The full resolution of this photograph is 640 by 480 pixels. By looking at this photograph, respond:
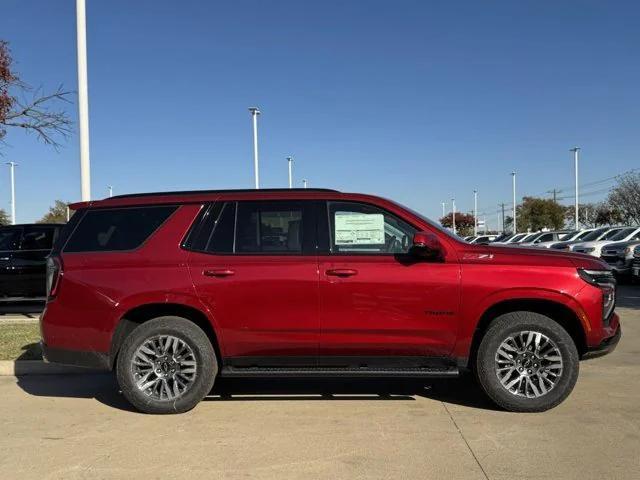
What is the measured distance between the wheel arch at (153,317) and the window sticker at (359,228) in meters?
1.46

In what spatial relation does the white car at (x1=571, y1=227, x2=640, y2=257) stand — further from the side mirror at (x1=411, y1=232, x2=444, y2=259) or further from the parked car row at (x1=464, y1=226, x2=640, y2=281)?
the side mirror at (x1=411, y1=232, x2=444, y2=259)

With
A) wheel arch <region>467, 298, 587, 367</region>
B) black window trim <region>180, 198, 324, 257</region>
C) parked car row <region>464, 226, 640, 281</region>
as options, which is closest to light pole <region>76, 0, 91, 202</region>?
black window trim <region>180, 198, 324, 257</region>

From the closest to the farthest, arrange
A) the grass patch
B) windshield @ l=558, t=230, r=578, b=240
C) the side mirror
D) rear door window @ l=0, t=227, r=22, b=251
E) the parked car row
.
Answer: the side mirror, the grass patch, rear door window @ l=0, t=227, r=22, b=251, the parked car row, windshield @ l=558, t=230, r=578, b=240

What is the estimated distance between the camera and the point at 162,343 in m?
5.34

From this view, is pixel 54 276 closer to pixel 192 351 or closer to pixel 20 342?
pixel 192 351

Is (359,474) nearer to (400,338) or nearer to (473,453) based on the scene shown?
(473,453)

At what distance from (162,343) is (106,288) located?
709 millimetres

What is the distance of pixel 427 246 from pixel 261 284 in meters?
1.50

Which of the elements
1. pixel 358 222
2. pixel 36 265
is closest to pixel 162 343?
pixel 358 222

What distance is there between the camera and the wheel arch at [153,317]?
5.35 m

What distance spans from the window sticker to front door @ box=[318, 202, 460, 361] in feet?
0.52

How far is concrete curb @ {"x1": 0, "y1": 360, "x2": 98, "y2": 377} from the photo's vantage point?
701 centimetres

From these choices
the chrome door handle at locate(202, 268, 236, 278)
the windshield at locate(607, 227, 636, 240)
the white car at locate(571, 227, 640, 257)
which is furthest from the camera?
the windshield at locate(607, 227, 636, 240)

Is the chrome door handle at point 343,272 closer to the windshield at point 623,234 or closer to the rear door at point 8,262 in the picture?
the rear door at point 8,262
